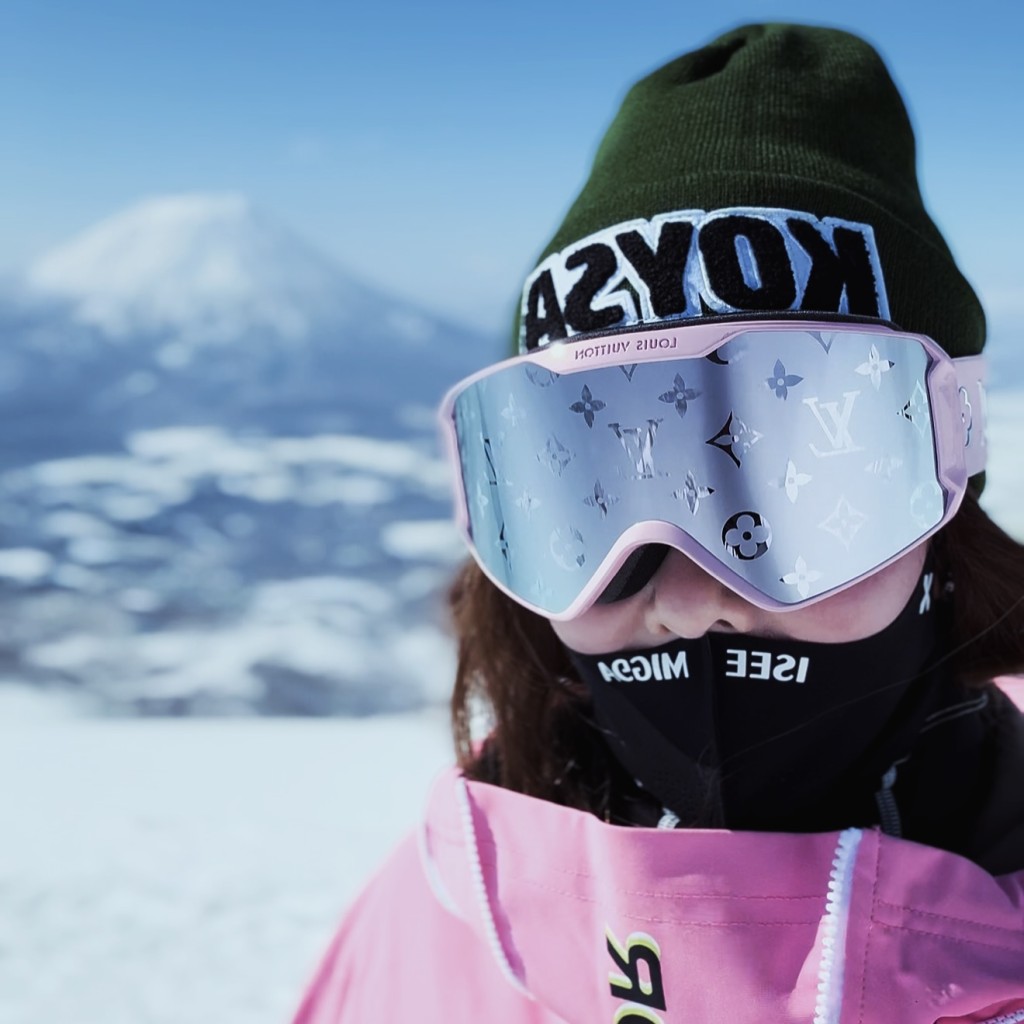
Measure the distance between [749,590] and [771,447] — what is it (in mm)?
143

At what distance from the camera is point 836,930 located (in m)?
0.81

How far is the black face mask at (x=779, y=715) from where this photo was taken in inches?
37.7

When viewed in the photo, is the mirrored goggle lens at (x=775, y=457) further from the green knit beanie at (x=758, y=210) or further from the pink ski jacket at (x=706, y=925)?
the pink ski jacket at (x=706, y=925)

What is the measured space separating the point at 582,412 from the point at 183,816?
94.1 inches

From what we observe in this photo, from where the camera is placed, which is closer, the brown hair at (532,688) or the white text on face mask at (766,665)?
the white text on face mask at (766,665)

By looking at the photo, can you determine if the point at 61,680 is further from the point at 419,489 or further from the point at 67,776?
the point at 419,489

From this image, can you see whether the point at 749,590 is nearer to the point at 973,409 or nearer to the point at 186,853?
the point at 973,409

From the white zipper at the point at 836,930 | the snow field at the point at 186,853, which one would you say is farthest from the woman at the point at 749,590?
the snow field at the point at 186,853

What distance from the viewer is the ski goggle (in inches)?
35.8

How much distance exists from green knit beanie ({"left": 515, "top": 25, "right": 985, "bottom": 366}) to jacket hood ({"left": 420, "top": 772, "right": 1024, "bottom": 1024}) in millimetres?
542

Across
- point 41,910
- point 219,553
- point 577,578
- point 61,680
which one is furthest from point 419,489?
point 577,578

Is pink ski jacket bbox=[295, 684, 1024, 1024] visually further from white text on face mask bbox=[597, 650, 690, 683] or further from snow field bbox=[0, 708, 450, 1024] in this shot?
snow field bbox=[0, 708, 450, 1024]

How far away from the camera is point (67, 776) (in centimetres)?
318

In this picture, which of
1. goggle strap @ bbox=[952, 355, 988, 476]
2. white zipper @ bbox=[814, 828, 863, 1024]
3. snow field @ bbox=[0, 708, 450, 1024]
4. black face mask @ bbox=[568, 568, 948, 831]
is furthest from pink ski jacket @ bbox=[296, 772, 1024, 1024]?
snow field @ bbox=[0, 708, 450, 1024]
